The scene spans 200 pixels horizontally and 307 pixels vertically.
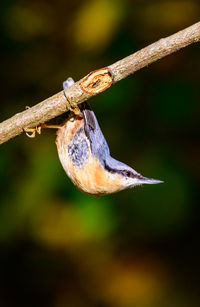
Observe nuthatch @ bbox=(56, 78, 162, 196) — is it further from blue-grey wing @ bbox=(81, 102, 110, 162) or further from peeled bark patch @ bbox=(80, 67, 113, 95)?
peeled bark patch @ bbox=(80, 67, 113, 95)

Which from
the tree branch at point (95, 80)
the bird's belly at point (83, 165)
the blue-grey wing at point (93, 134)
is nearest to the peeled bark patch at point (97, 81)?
the tree branch at point (95, 80)

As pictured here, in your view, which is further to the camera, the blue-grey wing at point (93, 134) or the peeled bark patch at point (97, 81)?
the blue-grey wing at point (93, 134)

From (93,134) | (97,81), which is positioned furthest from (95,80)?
(93,134)

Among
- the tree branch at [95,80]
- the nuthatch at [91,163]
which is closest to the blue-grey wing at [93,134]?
the nuthatch at [91,163]

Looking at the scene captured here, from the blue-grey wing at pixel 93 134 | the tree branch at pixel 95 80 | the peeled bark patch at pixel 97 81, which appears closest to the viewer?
the tree branch at pixel 95 80

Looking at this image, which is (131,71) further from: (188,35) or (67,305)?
(67,305)

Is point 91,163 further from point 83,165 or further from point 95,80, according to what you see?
point 95,80

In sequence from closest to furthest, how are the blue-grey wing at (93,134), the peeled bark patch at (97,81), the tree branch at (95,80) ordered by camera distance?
1. the tree branch at (95,80)
2. the peeled bark patch at (97,81)
3. the blue-grey wing at (93,134)

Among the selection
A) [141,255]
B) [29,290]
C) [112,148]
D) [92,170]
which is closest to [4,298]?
[29,290]

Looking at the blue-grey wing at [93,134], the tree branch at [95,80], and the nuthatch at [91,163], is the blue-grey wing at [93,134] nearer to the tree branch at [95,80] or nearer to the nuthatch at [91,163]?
the nuthatch at [91,163]
